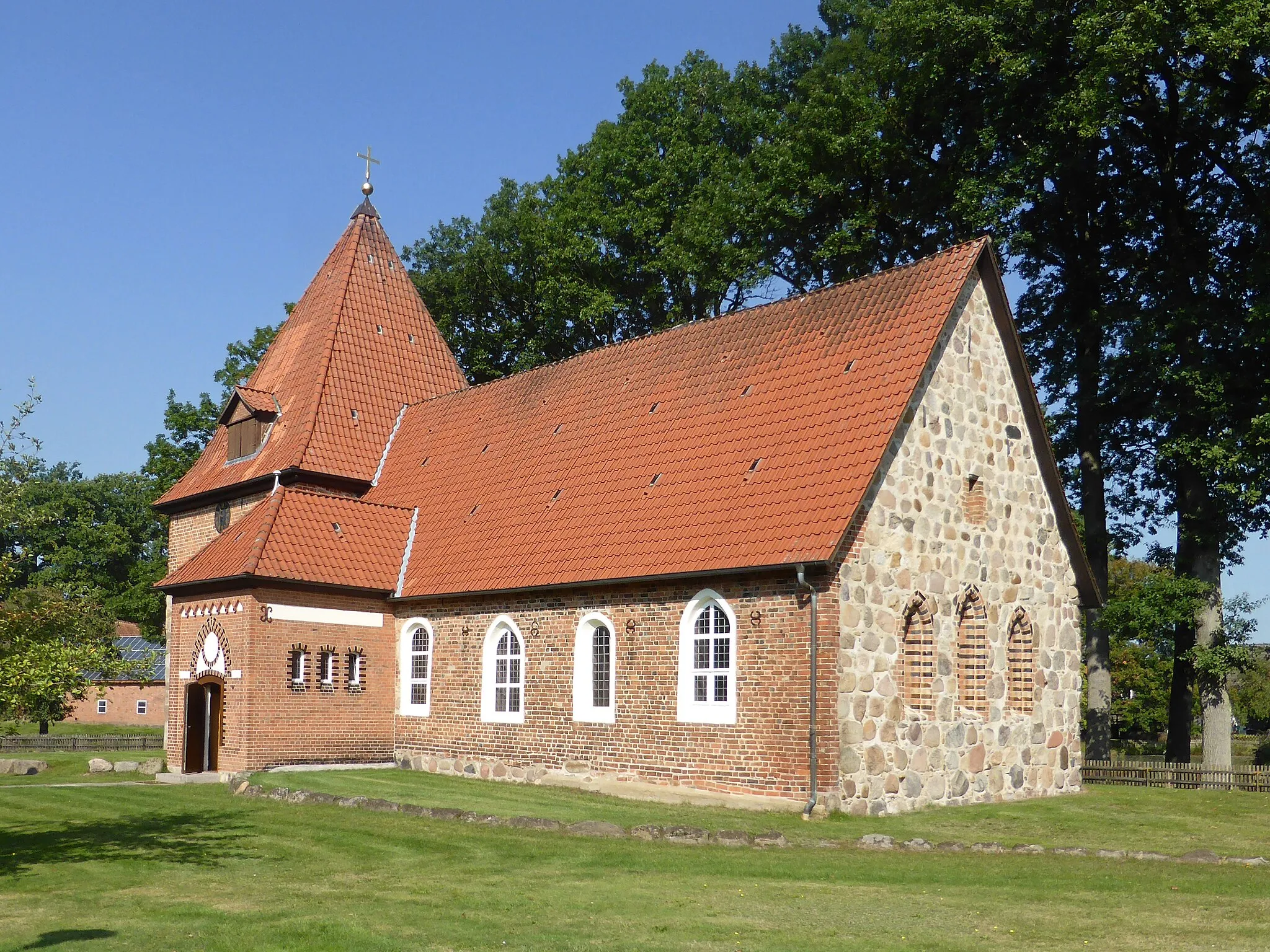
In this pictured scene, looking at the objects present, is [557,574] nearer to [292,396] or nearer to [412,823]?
[412,823]

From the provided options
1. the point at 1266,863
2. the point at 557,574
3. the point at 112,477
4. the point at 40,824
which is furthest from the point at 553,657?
the point at 112,477

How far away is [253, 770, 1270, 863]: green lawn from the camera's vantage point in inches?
632

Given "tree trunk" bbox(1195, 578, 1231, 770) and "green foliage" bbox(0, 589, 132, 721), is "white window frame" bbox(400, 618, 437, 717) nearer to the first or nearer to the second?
"green foliage" bbox(0, 589, 132, 721)

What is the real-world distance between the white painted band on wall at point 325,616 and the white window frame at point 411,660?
60cm

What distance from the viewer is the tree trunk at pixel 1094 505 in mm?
29406

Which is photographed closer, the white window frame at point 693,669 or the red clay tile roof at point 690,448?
the white window frame at point 693,669

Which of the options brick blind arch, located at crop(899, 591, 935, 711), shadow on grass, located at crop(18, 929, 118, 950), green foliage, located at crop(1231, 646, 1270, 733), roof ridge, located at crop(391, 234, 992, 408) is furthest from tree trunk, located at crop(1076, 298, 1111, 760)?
green foliage, located at crop(1231, 646, 1270, 733)

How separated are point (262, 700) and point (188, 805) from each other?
14.7 feet

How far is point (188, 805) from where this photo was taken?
19438 millimetres

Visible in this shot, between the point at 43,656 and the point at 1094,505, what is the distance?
24709 millimetres

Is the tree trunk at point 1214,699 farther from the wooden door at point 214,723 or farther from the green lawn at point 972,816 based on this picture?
the wooden door at point 214,723

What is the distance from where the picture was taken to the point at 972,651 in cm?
2080

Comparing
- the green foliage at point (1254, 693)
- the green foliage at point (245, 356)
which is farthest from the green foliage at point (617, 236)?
the green foliage at point (1254, 693)

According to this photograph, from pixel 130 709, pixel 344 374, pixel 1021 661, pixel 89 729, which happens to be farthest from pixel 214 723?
pixel 130 709
